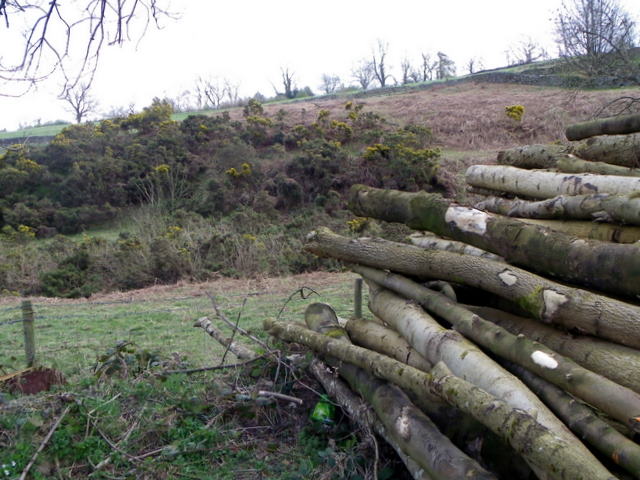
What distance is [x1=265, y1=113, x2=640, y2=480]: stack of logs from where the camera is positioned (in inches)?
105

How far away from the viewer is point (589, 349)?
313cm

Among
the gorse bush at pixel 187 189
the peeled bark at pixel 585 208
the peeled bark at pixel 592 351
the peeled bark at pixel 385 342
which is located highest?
the peeled bark at pixel 585 208

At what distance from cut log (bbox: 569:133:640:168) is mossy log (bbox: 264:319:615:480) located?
2.81 meters

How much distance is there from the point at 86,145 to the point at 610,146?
24343 millimetres

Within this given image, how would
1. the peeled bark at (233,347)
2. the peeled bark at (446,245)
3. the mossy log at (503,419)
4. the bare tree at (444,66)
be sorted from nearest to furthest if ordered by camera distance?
the mossy log at (503,419) → the peeled bark at (446,245) → the peeled bark at (233,347) → the bare tree at (444,66)

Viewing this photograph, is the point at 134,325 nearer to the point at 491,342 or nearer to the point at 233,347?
the point at 233,347

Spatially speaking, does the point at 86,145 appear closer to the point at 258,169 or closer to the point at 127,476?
the point at 258,169

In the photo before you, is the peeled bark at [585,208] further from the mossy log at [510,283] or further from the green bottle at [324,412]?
the green bottle at [324,412]

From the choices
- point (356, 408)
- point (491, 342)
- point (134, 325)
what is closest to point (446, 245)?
point (491, 342)

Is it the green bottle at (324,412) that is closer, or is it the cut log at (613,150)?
the green bottle at (324,412)

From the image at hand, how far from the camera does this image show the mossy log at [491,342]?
2.67 meters

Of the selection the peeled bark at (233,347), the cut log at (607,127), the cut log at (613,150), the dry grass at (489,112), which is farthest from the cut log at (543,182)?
the dry grass at (489,112)

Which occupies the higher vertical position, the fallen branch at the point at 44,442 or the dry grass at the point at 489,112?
the fallen branch at the point at 44,442

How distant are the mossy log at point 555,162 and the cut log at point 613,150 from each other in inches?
4.9
